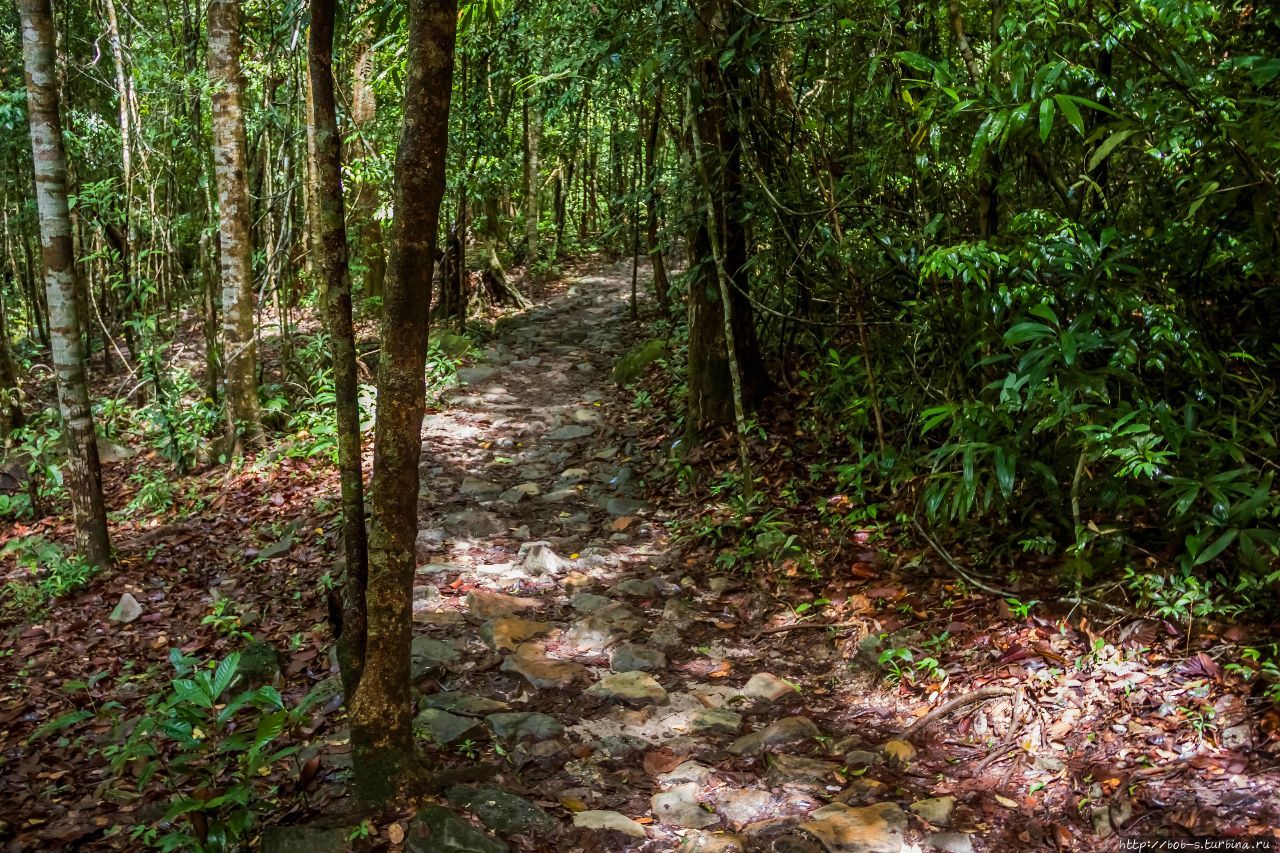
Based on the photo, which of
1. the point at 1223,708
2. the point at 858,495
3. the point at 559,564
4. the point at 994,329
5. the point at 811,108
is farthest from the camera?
the point at 811,108

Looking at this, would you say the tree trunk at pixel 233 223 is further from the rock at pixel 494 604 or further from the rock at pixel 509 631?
the rock at pixel 509 631

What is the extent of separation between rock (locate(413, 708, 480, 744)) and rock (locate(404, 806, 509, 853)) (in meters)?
0.76

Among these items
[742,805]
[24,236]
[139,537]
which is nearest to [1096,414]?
[742,805]

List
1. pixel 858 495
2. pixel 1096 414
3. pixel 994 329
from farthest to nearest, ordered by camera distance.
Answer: pixel 858 495
pixel 994 329
pixel 1096 414

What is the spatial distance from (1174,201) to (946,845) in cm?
292

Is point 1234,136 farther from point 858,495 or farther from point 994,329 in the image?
point 858,495

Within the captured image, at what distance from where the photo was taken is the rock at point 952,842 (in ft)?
10.1

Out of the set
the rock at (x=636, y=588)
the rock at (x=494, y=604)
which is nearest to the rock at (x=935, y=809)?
the rock at (x=636, y=588)

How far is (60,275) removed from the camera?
6203 mm

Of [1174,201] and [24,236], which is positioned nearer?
[1174,201]

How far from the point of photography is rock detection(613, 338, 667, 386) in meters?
9.74

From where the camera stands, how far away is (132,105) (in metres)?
8.88

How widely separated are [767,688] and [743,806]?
98 cm

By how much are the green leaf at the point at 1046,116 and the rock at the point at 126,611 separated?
230 inches
